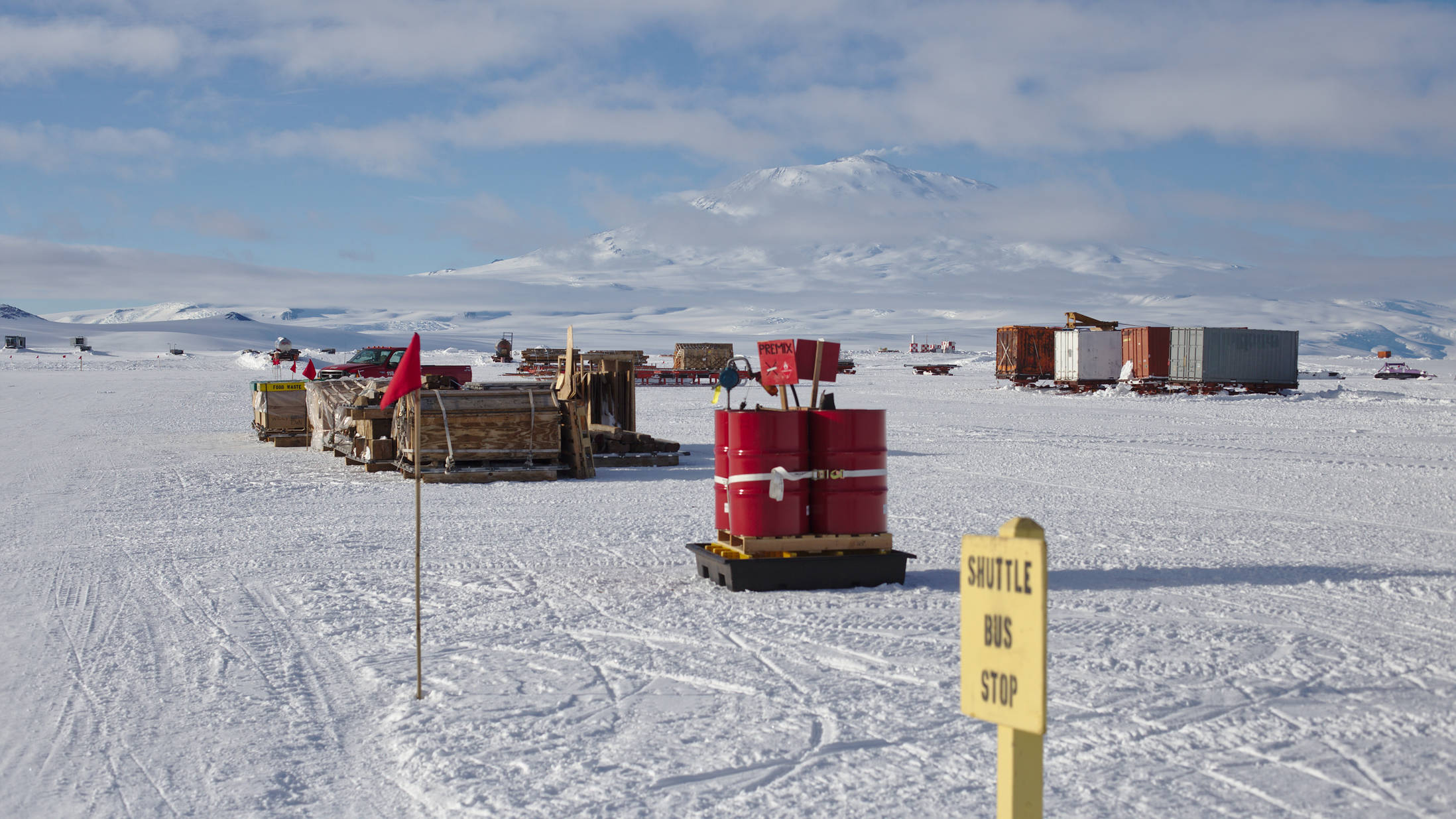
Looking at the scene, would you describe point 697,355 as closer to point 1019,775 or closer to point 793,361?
point 793,361

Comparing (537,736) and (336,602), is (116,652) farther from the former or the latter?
(537,736)

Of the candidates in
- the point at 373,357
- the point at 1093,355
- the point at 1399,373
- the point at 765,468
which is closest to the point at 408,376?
the point at 765,468

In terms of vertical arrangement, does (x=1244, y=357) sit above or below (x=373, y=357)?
above

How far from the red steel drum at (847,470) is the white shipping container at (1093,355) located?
34.4m

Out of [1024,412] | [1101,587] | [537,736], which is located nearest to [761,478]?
[1101,587]

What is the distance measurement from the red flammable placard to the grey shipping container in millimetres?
31184

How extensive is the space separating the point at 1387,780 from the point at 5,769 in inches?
205

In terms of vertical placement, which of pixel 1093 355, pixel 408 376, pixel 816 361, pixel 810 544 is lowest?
pixel 810 544

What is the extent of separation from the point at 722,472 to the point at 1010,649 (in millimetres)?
5620

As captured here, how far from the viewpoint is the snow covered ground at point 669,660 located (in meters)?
4.38

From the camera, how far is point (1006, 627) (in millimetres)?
2643

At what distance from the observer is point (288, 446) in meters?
18.8

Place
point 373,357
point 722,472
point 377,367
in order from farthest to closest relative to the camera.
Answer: point 373,357 < point 377,367 < point 722,472

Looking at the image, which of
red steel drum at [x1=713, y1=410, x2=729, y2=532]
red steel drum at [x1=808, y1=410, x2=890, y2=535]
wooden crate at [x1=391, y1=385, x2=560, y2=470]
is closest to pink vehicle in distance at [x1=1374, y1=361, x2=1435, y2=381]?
wooden crate at [x1=391, y1=385, x2=560, y2=470]
